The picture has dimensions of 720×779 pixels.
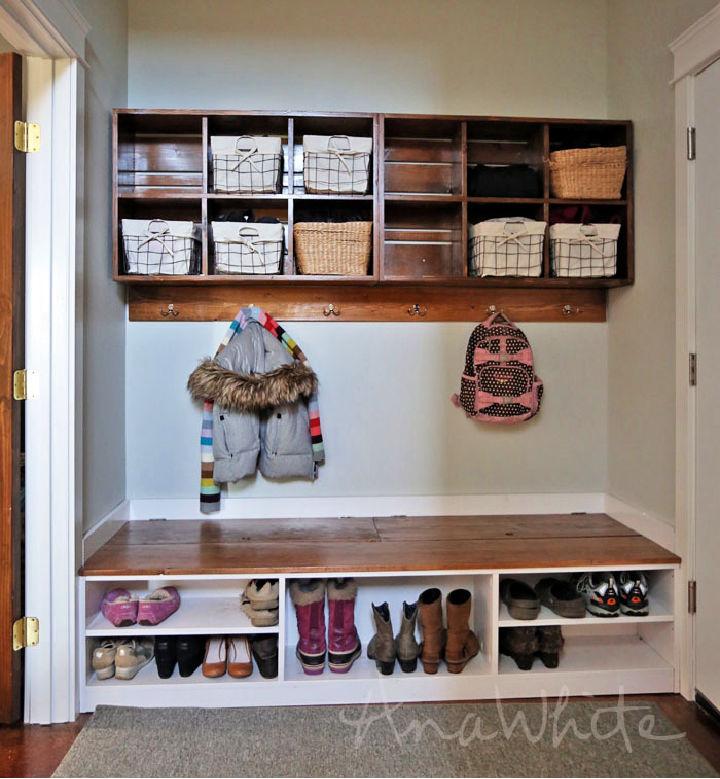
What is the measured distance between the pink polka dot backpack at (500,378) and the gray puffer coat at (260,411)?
67cm

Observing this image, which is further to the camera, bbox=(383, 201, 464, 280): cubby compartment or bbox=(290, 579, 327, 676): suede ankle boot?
bbox=(383, 201, 464, 280): cubby compartment

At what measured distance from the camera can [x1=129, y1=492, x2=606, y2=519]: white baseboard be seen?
2334mm

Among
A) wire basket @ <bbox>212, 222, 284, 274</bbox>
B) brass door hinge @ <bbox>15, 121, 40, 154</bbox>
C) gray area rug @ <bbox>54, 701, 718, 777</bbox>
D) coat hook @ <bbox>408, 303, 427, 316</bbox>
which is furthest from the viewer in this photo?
coat hook @ <bbox>408, 303, 427, 316</bbox>

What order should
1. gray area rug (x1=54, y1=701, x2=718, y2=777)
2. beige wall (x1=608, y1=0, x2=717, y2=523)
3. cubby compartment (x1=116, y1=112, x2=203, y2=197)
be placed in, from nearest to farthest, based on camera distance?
gray area rug (x1=54, y1=701, x2=718, y2=777)
beige wall (x1=608, y1=0, x2=717, y2=523)
cubby compartment (x1=116, y1=112, x2=203, y2=197)

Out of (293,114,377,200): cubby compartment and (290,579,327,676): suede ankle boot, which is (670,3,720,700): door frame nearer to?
(293,114,377,200): cubby compartment

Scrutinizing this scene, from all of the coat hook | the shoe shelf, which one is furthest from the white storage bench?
the coat hook

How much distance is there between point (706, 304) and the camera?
69.9 inches

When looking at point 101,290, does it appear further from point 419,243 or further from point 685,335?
point 685,335

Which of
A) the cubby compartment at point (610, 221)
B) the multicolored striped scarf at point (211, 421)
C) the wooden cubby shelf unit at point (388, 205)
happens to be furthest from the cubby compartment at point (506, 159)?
the multicolored striped scarf at point (211, 421)

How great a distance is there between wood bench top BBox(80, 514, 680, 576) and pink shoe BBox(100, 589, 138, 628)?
0.14m

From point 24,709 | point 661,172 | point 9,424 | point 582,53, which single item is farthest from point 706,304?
point 24,709

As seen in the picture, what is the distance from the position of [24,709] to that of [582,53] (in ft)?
10.6

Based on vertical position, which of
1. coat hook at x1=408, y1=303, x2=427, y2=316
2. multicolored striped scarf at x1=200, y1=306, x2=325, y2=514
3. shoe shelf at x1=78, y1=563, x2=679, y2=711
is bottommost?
shoe shelf at x1=78, y1=563, x2=679, y2=711

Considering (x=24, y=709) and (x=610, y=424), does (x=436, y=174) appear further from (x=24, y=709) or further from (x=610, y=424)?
(x=24, y=709)
